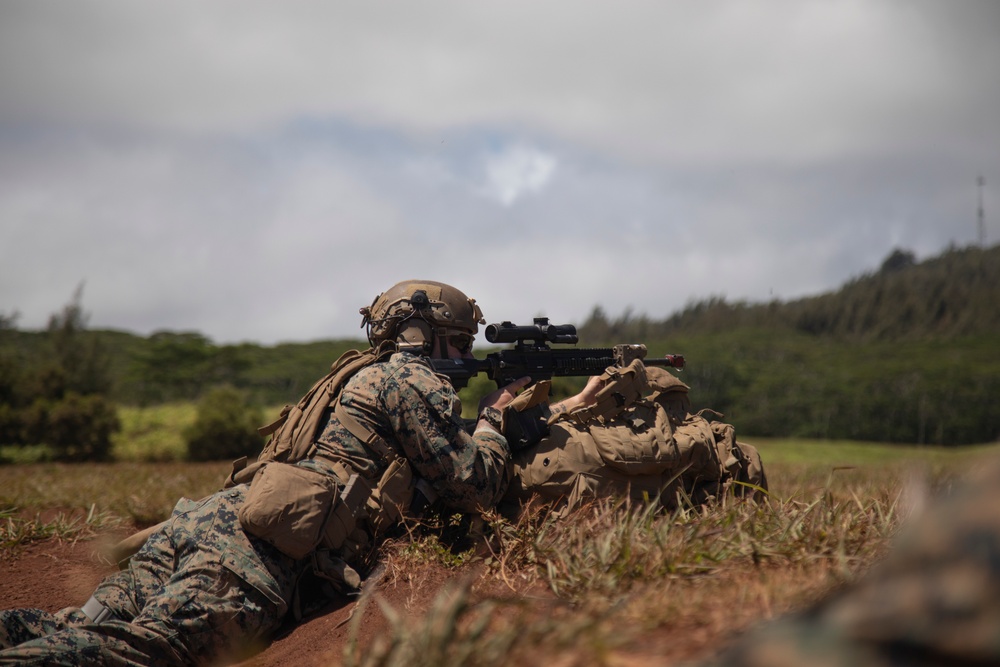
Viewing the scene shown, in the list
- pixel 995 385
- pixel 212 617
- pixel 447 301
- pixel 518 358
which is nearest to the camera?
pixel 212 617

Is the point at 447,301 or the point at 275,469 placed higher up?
the point at 447,301

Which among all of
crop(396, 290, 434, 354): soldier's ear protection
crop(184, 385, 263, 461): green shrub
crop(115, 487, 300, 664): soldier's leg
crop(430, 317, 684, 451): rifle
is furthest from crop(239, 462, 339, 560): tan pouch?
crop(184, 385, 263, 461): green shrub

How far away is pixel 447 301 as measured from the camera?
17.3ft

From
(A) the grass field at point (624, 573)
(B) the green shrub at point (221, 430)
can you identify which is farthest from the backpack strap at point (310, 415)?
(B) the green shrub at point (221, 430)

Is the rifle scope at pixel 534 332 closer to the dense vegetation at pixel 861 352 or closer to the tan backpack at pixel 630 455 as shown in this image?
the tan backpack at pixel 630 455

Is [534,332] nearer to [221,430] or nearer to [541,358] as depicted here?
[541,358]

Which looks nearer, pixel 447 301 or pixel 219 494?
pixel 219 494

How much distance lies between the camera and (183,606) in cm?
392

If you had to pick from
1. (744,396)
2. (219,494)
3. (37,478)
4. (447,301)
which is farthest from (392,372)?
(744,396)

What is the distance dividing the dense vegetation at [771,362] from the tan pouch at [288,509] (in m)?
11.5

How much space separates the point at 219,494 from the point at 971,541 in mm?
3726

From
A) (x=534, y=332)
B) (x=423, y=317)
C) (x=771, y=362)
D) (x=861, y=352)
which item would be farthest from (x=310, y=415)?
(x=861, y=352)

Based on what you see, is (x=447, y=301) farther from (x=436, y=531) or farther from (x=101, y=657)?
(x=101, y=657)

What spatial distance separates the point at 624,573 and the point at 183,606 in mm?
2137
